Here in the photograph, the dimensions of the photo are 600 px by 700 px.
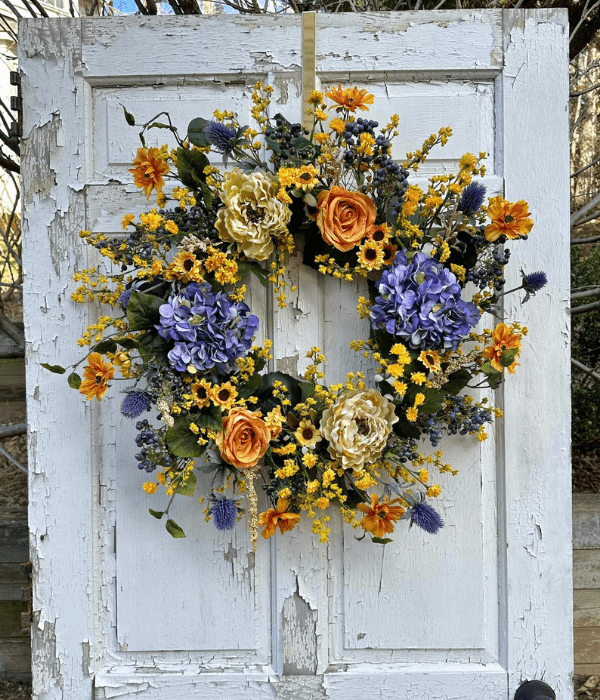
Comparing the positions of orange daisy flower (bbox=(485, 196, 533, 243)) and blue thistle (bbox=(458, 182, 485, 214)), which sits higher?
blue thistle (bbox=(458, 182, 485, 214))

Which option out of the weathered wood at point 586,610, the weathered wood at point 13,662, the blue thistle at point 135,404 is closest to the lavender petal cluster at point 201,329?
the blue thistle at point 135,404

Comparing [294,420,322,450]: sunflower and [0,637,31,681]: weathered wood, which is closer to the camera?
[294,420,322,450]: sunflower

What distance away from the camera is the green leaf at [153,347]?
1.12 m

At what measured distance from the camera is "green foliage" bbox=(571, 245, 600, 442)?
6.98 feet

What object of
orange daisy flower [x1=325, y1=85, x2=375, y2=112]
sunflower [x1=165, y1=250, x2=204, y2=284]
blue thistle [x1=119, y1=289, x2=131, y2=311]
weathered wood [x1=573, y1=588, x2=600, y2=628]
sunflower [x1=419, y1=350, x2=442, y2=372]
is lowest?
weathered wood [x1=573, y1=588, x2=600, y2=628]

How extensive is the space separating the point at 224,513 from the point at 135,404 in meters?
0.28

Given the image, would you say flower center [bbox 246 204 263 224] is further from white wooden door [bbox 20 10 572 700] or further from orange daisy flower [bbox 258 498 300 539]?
orange daisy flower [bbox 258 498 300 539]

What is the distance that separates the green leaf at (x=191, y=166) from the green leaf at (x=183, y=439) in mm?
480

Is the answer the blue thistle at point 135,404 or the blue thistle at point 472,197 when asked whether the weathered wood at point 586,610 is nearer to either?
the blue thistle at point 472,197

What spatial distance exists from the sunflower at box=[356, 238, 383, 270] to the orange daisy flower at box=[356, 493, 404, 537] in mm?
462

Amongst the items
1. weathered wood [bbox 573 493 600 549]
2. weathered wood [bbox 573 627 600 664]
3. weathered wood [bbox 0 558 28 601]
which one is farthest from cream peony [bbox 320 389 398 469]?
weathered wood [bbox 0 558 28 601]

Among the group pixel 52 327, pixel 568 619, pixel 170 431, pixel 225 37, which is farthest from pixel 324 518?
pixel 225 37

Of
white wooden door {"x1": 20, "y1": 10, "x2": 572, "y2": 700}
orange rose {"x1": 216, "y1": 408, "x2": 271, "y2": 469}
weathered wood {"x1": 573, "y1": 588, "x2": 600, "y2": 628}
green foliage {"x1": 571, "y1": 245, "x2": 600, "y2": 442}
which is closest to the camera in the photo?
orange rose {"x1": 216, "y1": 408, "x2": 271, "y2": 469}

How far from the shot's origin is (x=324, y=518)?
1.20 meters
